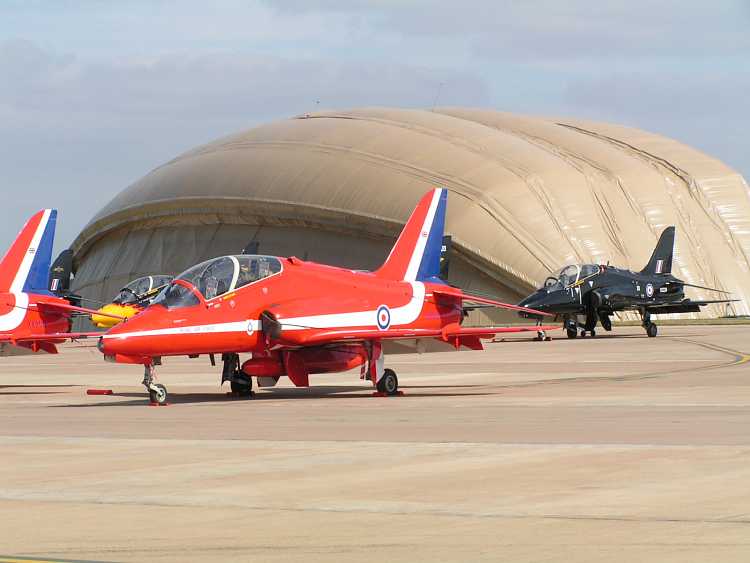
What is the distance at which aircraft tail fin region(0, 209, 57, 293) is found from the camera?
1026 inches

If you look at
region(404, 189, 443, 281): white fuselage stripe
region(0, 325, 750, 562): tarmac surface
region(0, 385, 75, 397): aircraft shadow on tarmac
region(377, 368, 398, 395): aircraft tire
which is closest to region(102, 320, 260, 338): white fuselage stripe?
region(0, 325, 750, 562): tarmac surface

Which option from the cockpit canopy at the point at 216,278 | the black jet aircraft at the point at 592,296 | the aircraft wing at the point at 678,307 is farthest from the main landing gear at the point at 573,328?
the cockpit canopy at the point at 216,278

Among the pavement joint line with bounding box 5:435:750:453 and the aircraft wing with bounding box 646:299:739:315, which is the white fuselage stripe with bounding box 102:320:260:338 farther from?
the aircraft wing with bounding box 646:299:739:315

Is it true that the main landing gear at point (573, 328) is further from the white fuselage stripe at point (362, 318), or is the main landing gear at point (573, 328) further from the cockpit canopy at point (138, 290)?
the white fuselage stripe at point (362, 318)

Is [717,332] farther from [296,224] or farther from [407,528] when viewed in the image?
[407,528]

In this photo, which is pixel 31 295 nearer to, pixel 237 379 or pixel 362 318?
pixel 237 379

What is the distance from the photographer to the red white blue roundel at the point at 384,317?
22.8 meters

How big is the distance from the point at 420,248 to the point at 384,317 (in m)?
2.41

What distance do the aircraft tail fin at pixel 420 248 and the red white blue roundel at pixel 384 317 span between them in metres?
1.42

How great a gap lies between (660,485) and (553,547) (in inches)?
99.5

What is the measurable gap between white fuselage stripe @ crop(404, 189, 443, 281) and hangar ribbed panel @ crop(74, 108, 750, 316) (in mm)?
43056

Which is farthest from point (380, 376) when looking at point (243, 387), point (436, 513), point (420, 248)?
point (436, 513)

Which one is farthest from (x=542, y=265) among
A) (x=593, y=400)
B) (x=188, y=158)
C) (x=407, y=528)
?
(x=407, y=528)

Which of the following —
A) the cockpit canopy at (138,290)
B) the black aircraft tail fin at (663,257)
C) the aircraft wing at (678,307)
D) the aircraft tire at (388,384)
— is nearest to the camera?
the aircraft tire at (388,384)
